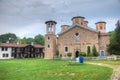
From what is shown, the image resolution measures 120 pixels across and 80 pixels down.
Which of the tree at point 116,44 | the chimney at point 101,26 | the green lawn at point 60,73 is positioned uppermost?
the chimney at point 101,26

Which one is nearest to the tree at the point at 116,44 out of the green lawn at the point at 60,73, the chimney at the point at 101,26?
the chimney at the point at 101,26

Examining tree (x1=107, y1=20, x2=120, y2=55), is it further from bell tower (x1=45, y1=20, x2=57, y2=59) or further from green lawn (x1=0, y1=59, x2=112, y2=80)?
green lawn (x1=0, y1=59, x2=112, y2=80)

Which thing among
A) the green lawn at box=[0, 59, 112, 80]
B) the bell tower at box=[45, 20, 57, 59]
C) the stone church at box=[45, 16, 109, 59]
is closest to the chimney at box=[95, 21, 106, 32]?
the stone church at box=[45, 16, 109, 59]

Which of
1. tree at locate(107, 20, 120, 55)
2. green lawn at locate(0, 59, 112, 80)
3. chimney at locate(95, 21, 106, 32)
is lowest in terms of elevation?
green lawn at locate(0, 59, 112, 80)

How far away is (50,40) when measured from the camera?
38.4m

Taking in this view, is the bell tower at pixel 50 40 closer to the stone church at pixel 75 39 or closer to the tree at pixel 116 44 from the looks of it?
the stone church at pixel 75 39

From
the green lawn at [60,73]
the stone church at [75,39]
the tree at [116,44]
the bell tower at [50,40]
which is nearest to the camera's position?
the green lawn at [60,73]

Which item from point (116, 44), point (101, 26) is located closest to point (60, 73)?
point (116, 44)

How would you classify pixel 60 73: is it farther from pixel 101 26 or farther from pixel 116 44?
pixel 101 26

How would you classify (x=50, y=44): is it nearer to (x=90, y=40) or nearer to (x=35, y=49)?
(x=90, y=40)

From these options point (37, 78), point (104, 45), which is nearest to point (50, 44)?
point (104, 45)

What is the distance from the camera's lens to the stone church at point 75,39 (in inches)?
1383

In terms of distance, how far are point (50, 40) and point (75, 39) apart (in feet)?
18.2

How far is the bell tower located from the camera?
37875 mm
